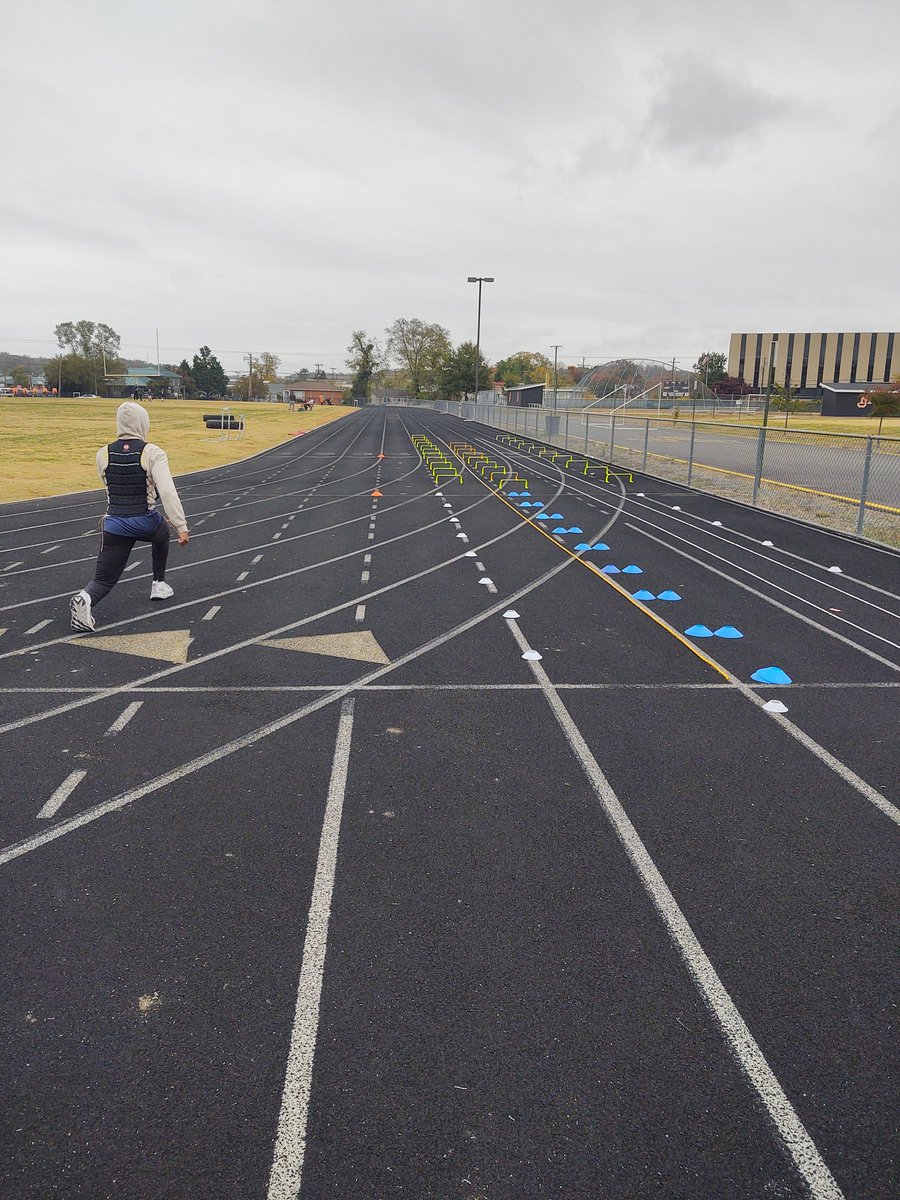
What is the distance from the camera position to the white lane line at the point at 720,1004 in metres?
2.65

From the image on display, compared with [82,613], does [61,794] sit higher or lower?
lower

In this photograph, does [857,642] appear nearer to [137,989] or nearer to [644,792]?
[644,792]

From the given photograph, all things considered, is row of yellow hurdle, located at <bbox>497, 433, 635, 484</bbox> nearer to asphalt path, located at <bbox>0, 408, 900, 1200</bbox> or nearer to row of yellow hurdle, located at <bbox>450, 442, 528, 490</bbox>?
row of yellow hurdle, located at <bbox>450, 442, 528, 490</bbox>

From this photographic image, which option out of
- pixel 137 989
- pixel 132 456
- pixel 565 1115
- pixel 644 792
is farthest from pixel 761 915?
pixel 132 456

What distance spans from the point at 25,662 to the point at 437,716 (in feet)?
13.3

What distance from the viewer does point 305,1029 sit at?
318cm

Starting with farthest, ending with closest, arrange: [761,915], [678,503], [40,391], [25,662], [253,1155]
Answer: [40,391]
[678,503]
[25,662]
[761,915]
[253,1155]

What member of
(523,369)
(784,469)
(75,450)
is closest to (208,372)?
(523,369)

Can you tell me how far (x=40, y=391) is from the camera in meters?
164

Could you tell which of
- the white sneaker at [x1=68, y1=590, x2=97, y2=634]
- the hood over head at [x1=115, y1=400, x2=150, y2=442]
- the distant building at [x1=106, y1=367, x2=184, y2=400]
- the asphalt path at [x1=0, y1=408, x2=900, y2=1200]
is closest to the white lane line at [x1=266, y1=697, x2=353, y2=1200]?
the asphalt path at [x1=0, y1=408, x2=900, y2=1200]

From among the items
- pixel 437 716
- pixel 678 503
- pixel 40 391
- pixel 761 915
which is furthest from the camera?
pixel 40 391

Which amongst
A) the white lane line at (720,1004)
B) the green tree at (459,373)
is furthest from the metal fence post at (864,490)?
the green tree at (459,373)

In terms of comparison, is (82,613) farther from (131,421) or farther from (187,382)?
(187,382)

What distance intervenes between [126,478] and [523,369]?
154 meters
